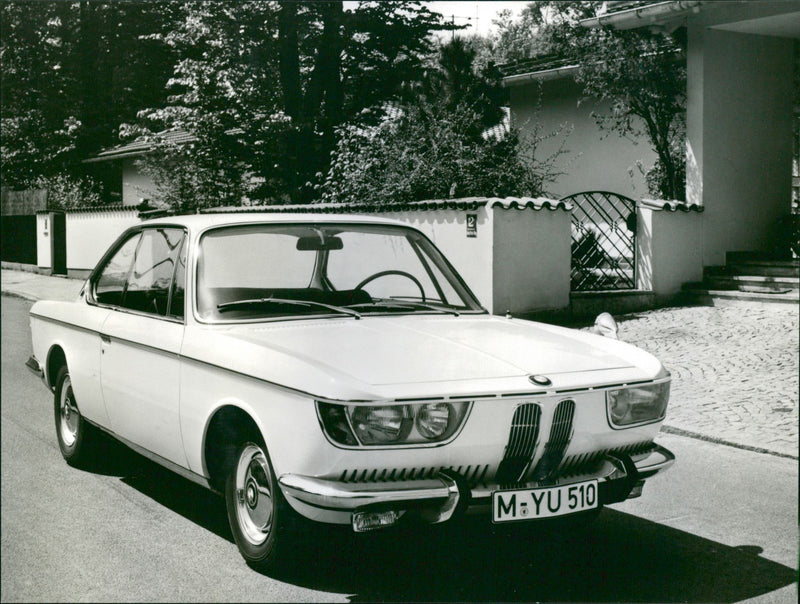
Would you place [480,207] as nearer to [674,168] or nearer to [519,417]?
[674,168]

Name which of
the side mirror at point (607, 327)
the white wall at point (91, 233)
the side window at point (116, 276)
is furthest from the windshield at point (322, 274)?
the white wall at point (91, 233)

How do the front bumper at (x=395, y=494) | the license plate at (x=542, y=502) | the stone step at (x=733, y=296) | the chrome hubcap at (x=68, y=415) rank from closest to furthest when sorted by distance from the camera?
the front bumper at (x=395, y=494) < the license plate at (x=542, y=502) < the chrome hubcap at (x=68, y=415) < the stone step at (x=733, y=296)

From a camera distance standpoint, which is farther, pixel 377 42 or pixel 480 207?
pixel 377 42

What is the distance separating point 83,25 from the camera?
1332 inches

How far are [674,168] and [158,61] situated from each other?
26.0 m

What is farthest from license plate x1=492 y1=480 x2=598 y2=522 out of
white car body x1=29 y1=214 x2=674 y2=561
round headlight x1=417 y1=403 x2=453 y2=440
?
round headlight x1=417 y1=403 x2=453 y2=440

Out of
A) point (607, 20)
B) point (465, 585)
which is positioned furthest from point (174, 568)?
point (607, 20)

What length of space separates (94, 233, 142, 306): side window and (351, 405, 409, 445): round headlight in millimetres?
2584

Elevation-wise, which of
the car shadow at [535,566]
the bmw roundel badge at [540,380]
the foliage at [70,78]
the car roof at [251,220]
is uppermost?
the foliage at [70,78]

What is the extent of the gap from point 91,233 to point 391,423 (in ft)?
80.8

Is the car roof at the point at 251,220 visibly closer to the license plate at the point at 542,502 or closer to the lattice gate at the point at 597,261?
the license plate at the point at 542,502

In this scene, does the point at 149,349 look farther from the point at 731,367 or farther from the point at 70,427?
the point at 731,367

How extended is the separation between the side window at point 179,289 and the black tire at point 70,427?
53.4 inches

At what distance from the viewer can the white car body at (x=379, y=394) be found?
3.61m
